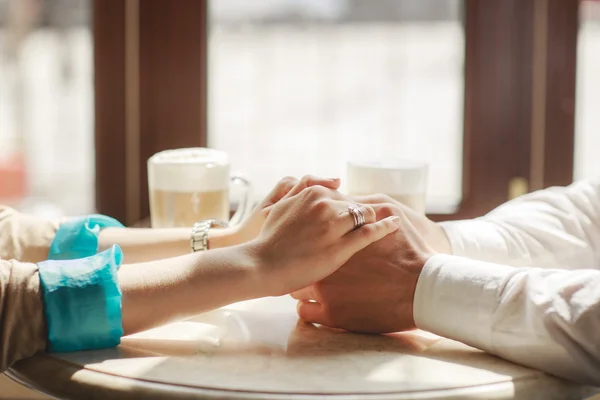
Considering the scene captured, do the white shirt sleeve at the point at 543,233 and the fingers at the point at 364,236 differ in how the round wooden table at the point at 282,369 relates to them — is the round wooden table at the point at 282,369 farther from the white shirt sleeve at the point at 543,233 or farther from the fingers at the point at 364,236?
the white shirt sleeve at the point at 543,233

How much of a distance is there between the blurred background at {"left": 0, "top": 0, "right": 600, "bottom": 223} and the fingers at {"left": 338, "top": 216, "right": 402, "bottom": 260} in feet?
4.35

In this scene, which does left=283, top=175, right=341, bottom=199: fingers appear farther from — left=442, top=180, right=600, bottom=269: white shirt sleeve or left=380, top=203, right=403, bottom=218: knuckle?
left=442, top=180, right=600, bottom=269: white shirt sleeve

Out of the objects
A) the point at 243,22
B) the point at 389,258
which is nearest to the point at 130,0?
the point at 243,22

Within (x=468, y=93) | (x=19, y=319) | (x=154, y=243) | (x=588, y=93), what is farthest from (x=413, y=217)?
(x=588, y=93)

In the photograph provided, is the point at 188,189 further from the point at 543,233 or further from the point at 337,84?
the point at 337,84

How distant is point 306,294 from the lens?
0.91m

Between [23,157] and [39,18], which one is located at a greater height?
[39,18]

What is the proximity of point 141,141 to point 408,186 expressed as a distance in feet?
3.84

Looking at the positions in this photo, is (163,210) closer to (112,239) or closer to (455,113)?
(112,239)

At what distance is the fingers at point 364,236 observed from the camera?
854 mm

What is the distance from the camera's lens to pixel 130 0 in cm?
211

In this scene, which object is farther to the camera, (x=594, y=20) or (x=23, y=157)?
(x=23, y=157)

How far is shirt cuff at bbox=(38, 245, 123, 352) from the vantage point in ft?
2.50

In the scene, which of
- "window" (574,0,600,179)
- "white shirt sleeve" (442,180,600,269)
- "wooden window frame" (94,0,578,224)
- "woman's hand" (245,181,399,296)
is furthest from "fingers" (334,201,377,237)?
"window" (574,0,600,179)
